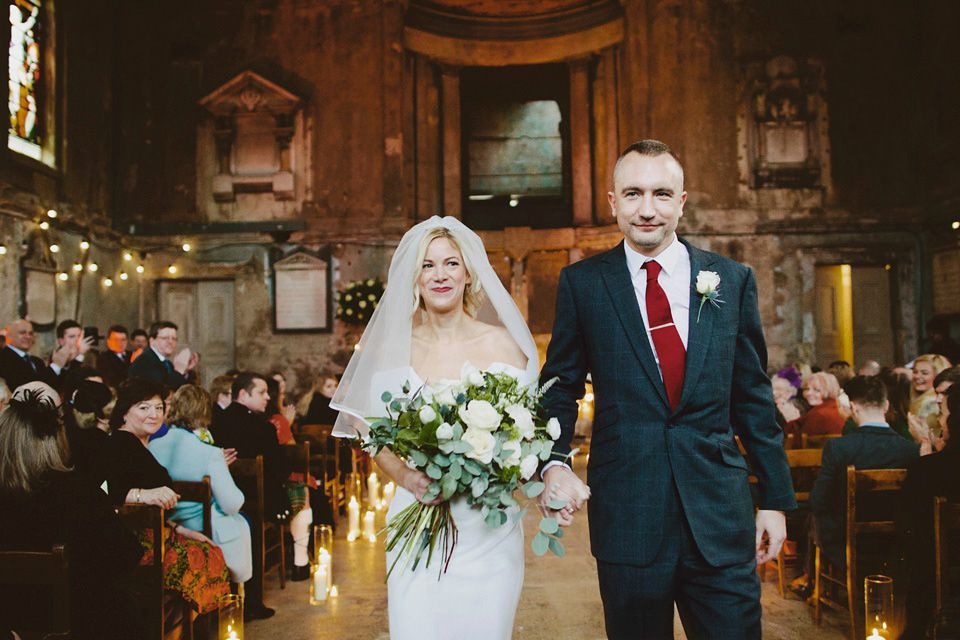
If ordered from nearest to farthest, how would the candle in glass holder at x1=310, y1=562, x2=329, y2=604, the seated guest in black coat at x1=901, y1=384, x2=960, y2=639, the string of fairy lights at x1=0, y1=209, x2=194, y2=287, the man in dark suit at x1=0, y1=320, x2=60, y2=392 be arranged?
the seated guest in black coat at x1=901, y1=384, x2=960, y2=639 < the candle in glass holder at x1=310, y1=562, x2=329, y2=604 < the man in dark suit at x1=0, y1=320, x2=60, y2=392 < the string of fairy lights at x1=0, y1=209, x2=194, y2=287

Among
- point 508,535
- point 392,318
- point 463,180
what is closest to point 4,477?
point 392,318

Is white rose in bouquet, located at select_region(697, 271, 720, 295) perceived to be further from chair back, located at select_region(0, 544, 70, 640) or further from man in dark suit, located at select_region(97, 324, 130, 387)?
man in dark suit, located at select_region(97, 324, 130, 387)

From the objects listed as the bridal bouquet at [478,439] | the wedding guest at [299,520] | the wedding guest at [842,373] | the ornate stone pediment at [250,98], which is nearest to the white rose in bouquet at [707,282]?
the bridal bouquet at [478,439]

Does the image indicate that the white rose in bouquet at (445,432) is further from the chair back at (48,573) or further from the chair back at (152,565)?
the chair back at (152,565)

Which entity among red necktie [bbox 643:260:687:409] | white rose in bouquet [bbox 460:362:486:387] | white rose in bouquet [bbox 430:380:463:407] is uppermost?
red necktie [bbox 643:260:687:409]

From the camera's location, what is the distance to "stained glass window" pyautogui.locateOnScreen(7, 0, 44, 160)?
9812 millimetres

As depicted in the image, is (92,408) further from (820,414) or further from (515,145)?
(515,145)

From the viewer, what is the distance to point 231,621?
344 centimetres

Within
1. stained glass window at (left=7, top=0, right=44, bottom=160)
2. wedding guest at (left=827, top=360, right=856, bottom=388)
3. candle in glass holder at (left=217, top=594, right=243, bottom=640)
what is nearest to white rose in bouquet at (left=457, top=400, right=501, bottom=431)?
candle in glass holder at (left=217, top=594, right=243, bottom=640)

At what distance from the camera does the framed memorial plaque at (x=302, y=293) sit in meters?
12.7

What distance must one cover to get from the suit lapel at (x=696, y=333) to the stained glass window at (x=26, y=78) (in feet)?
33.4

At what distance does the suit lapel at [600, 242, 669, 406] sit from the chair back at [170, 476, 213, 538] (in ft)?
8.68

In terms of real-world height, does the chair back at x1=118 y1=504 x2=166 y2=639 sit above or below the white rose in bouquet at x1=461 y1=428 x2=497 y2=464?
below

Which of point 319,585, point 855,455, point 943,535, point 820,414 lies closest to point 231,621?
point 319,585
